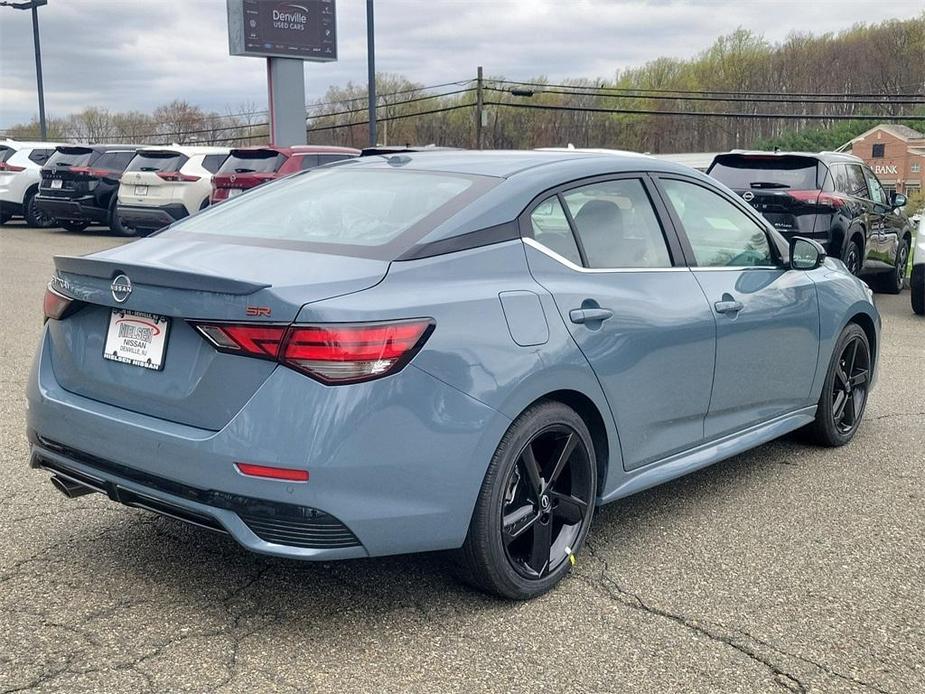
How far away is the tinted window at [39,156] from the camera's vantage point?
21.3m

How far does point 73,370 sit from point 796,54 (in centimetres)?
9400

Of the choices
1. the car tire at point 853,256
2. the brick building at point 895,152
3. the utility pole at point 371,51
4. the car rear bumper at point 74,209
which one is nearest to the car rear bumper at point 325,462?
the car tire at point 853,256

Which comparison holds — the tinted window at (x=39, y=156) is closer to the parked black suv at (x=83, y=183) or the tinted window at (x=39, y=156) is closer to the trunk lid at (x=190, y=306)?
the parked black suv at (x=83, y=183)

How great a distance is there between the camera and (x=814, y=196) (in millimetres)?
10688

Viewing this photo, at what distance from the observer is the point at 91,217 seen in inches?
753

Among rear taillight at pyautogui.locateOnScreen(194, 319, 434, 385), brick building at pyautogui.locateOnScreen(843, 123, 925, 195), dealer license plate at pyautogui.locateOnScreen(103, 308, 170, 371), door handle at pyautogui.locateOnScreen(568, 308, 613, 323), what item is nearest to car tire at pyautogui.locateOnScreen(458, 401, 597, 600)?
door handle at pyautogui.locateOnScreen(568, 308, 613, 323)

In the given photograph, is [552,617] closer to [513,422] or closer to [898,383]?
[513,422]

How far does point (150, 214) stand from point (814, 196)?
11.2 meters

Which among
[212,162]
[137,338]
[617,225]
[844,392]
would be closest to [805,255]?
[844,392]

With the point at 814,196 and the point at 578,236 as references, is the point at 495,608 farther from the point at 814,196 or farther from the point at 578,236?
the point at 814,196

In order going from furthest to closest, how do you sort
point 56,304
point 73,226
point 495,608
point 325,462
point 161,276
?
point 73,226 → point 56,304 → point 495,608 → point 161,276 → point 325,462

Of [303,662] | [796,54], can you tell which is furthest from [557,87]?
[303,662]

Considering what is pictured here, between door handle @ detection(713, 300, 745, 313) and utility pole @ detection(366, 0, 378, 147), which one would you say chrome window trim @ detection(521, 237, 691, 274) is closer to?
door handle @ detection(713, 300, 745, 313)

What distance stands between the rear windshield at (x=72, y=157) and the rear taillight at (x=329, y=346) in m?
18.0
